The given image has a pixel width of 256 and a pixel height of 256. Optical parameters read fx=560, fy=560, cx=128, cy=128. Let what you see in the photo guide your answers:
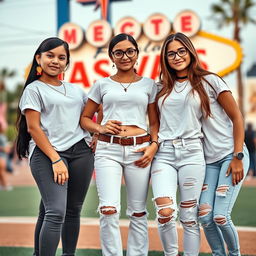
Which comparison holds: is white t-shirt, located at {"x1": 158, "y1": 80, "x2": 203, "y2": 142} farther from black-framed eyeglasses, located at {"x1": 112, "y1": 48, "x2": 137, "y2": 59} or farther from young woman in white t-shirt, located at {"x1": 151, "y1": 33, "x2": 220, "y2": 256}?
black-framed eyeglasses, located at {"x1": 112, "y1": 48, "x2": 137, "y2": 59}

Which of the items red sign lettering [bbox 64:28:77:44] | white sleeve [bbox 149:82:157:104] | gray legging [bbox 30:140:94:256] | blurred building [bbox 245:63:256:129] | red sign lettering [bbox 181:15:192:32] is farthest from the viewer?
blurred building [bbox 245:63:256:129]

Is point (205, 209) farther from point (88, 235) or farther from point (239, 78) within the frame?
point (239, 78)

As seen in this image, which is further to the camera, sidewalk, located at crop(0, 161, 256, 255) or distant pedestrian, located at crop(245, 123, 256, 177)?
distant pedestrian, located at crop(245, 123, 256, 177)

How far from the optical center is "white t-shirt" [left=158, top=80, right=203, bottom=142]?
420 cm

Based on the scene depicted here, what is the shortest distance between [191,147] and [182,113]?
0.27 m

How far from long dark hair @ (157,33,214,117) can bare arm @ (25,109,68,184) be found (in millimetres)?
912

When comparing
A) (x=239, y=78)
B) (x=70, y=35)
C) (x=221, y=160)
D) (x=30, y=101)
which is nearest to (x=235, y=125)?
(x=221, y=160)

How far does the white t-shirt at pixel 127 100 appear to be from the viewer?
4250 millimetres

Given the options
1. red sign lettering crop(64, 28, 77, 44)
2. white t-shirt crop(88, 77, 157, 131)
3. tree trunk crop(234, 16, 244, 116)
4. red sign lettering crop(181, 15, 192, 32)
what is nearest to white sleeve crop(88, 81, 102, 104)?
white t-shirt crop(88, 77, 157, 131)

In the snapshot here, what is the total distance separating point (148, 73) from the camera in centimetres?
1705

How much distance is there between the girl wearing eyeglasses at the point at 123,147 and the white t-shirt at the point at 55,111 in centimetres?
17

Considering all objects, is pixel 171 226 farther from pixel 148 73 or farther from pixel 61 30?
pixel 61 30

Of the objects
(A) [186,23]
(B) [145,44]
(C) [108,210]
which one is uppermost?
(A) [186,23]

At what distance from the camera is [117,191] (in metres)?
4.28
